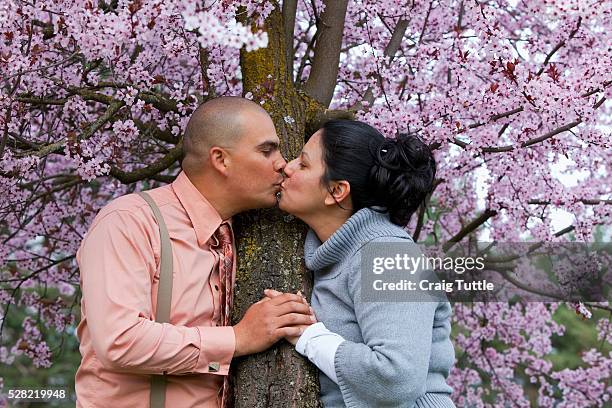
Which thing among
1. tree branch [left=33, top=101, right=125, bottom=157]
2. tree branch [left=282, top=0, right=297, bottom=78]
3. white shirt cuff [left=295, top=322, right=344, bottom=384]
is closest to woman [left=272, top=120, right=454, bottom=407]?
white shirt cuff [left=295, top=322, right=344, bottom=384]

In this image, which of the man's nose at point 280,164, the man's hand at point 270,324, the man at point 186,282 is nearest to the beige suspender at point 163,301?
the man at point 186,282

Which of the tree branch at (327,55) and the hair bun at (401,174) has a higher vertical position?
the tree branch at (327,55)

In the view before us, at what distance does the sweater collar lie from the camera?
2.40 metres

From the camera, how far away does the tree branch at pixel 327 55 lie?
3344 mm

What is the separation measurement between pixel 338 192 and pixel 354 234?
0.16 m

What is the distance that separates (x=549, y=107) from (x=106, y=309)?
1.92 m

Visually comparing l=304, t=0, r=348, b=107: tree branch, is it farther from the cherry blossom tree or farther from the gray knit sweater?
the gray knit sweater

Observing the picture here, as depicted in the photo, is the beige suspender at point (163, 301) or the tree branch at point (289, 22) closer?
the beige suspender at point (163, 301)

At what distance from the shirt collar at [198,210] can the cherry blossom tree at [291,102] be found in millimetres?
172

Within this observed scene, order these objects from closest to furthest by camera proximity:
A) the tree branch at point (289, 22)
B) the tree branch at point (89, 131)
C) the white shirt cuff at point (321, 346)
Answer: the white shirt cuff at point (321, 346) < the tree branch at point (89, 131) < the tree branch at point (289, 22)

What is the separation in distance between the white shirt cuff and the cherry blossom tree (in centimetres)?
9

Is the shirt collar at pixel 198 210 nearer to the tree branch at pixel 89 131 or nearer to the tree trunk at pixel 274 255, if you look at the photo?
the tree trunk at pixel 274 255

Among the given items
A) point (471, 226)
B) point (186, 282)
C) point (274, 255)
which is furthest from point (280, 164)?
point (471, 226)

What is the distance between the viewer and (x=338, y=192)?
2.48 meters
